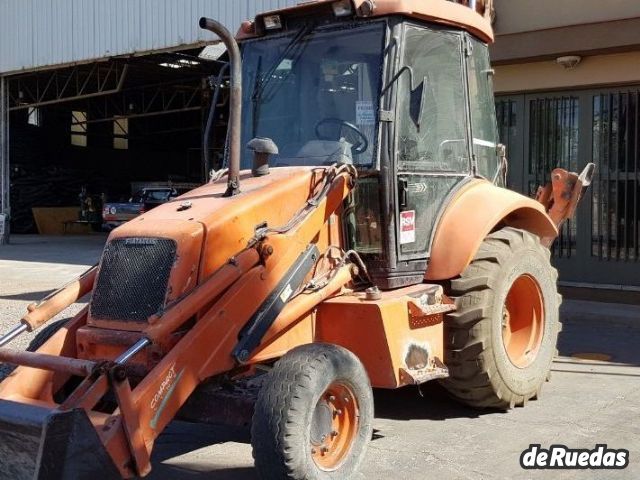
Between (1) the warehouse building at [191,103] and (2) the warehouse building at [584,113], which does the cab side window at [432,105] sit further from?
(2) the warehouse building at [584,113]

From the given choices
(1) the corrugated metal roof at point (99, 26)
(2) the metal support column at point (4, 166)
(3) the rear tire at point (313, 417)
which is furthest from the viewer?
(2) the metal support column at point (4, 166)

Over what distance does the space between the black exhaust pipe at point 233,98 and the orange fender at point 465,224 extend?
151cm

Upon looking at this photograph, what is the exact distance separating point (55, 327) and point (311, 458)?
84.2 inches

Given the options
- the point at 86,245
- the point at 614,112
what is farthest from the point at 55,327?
the point at 86,245

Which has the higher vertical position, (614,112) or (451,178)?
(614,112)

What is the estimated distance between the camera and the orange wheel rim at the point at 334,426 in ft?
14.4

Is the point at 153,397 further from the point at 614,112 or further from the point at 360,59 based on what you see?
the point at 614,112

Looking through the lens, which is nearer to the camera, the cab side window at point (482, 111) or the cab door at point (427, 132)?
the cab door at point (427, 132)

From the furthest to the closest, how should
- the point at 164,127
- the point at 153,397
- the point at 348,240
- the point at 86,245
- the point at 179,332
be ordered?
the point at 164,127 → the point at 86,245 → the point at 348,240 → the point at 179,332 → the point at 153,397

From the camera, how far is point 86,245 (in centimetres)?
2320

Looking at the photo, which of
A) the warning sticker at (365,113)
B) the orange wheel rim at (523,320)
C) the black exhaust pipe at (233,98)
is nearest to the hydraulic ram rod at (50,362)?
A: the black exhaust pipe at (233,98)

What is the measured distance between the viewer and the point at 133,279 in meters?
4.58

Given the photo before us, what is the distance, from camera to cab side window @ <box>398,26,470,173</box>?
5.41 metres

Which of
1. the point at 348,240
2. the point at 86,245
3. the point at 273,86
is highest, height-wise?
the point at 273,86
